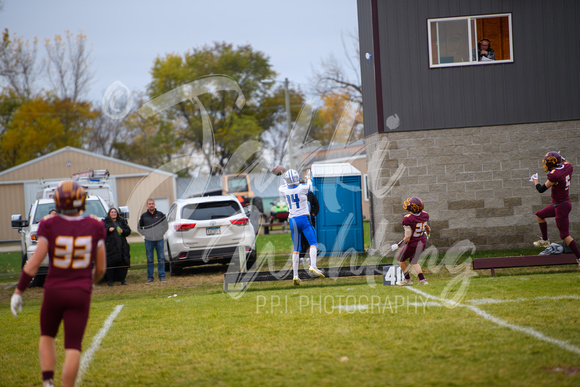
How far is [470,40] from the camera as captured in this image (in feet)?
51.3

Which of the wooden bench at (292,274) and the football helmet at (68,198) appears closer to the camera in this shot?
the football helmet at (68,198)

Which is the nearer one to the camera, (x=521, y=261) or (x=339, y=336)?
(x=339, y=336)

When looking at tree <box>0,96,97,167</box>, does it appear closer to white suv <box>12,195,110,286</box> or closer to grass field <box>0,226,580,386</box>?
white suv <box>12,195,110,286</box>

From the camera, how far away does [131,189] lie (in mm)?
38281

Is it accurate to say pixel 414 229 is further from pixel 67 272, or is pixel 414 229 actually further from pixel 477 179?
pixel 67 272

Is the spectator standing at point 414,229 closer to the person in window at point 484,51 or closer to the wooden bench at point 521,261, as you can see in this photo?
the wooden bench at point 521,261

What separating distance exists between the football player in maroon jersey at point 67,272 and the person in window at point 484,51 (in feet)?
43.2

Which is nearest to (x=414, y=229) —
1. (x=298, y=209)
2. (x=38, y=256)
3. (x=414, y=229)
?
(x=414, y=229)

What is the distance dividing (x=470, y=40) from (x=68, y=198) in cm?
1326

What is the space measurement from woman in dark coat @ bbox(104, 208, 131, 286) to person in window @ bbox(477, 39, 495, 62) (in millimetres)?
10260

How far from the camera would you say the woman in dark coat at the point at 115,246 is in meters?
14.0

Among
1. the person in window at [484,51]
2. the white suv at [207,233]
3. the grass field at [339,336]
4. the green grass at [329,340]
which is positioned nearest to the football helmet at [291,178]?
the grass field at [339,336]

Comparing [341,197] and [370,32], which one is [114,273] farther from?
[370,32]

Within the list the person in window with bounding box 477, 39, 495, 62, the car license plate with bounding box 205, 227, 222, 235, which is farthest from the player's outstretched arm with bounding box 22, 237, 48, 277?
the person in window with bounding box 477, 39, 495, 62
